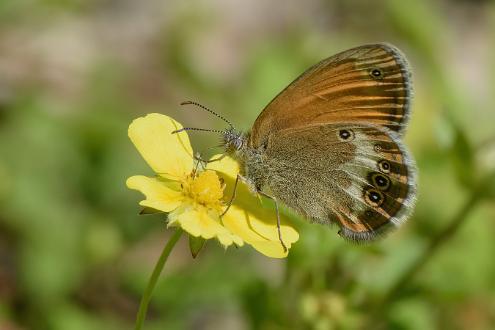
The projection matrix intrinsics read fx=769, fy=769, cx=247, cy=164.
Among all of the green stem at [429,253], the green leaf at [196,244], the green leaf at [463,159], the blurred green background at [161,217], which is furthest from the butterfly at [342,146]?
the green stem at [429,253]

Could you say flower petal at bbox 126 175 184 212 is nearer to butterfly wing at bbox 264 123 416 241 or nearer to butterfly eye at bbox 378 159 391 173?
butterfly wing at bbox 264 123 416 241


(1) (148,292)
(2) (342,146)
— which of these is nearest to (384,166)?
(2) (342,146)

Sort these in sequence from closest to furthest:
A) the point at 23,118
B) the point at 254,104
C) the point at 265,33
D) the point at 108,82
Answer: the point at 254,104, the point at 23,118, the point at 108,82, the point at 265,33

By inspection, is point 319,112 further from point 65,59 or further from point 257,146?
point 65,59

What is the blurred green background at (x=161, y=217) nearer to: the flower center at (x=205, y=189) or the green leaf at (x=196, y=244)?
the flower center at (x=205, y=189)

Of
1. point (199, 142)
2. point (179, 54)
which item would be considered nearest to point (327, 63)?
point (199, 142)

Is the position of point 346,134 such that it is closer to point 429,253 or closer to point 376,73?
point 376,73
